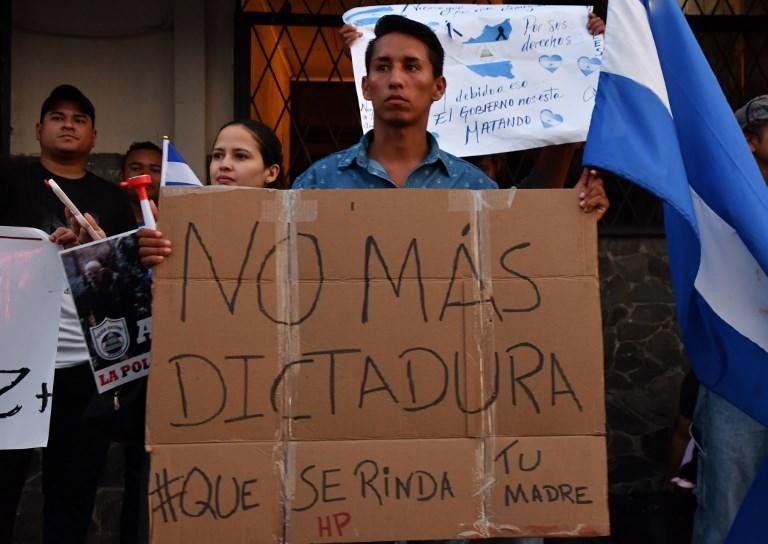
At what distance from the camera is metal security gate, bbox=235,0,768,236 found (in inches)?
243

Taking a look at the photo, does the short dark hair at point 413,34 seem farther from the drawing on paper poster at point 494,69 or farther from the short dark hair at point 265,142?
the drawing on paper poster at point 494,69

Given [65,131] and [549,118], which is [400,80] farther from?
[65,131]

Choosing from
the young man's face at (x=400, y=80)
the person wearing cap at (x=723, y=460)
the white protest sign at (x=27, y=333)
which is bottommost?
the person wearing cap at (x=723, y=460)

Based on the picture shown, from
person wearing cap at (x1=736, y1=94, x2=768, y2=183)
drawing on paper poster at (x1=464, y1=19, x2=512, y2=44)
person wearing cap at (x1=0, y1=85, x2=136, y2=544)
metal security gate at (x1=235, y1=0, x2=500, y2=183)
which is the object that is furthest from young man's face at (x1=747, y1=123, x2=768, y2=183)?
metal security gate at (x1=235, y1=0, x2=500, y2=183)

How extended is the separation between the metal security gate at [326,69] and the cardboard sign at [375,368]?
142 inches

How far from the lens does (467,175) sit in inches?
125

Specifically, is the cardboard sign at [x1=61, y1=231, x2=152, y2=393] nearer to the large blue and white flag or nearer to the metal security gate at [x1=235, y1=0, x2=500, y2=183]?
the large blue and white flag

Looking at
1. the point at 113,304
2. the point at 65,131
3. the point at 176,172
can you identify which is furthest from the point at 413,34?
the point at 65,131

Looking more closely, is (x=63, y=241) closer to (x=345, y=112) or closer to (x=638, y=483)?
(x=345, y=112)

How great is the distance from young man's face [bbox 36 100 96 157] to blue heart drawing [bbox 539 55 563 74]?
1.74 meters

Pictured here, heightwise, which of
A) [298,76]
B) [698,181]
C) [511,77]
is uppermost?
[298,76]

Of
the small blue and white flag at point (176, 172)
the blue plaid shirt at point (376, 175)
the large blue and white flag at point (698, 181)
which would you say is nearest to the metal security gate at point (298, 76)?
the small blue and white flag at point (176, 172)

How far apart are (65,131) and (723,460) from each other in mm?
2545

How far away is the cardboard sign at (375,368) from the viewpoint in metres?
2.52
